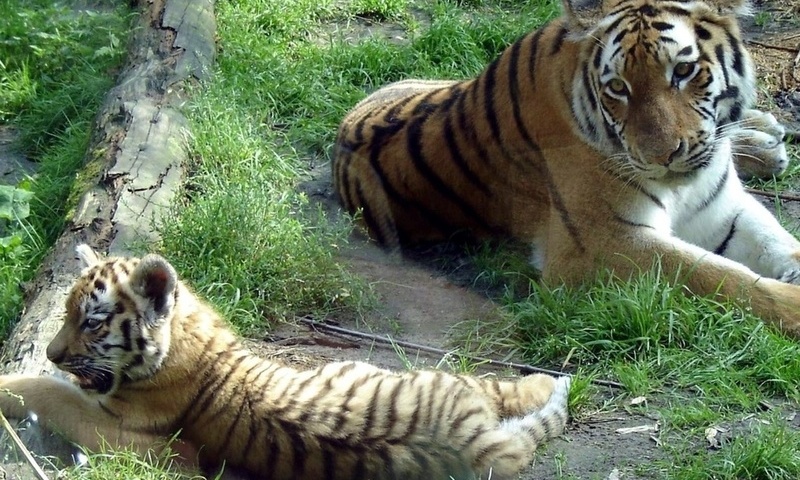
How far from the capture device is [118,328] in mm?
3725

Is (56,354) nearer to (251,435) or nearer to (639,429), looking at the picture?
(251,435)

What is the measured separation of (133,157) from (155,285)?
176 centimetres

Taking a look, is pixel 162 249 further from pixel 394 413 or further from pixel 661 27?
pixel 661 27

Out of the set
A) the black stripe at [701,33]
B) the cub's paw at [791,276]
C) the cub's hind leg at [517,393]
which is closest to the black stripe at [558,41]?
the black stripe at [701,33]

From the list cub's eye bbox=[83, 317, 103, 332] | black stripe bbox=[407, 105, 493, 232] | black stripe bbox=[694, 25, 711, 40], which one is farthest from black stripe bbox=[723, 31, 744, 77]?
cub's eye bbox=[83, 317, 103, 332]

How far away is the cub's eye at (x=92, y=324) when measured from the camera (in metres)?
3.72

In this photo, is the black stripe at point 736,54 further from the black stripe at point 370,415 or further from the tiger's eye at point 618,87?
the black stripe at point 370,415

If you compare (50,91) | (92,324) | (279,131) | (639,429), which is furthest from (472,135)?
(50,91)

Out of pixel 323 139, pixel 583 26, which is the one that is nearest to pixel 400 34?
pixel 323 139

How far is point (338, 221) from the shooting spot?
5.33 meters

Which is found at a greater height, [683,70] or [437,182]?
[683,70]

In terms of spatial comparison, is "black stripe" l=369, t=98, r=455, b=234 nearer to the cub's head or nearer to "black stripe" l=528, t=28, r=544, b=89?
"black stripe" l=528, t=28, r=544, b=89

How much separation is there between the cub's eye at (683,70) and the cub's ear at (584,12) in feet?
1.37

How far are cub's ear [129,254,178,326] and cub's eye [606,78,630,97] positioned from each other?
188 cm
